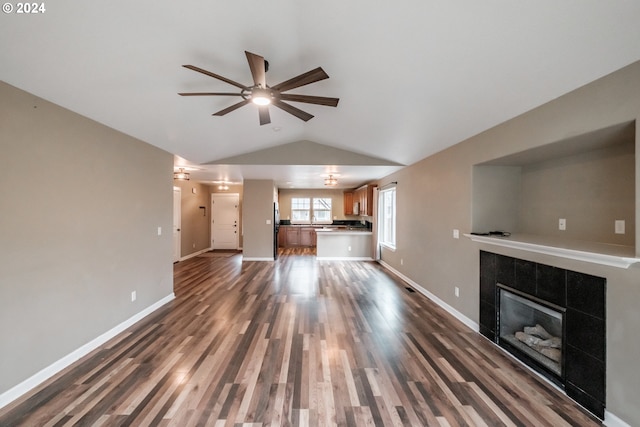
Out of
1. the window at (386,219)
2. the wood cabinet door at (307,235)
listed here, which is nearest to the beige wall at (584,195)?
the window at (386,219)

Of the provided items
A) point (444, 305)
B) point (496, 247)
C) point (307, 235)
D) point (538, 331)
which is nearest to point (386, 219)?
point (444, 305)

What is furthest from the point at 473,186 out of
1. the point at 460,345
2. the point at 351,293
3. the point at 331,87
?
the point at 351,293

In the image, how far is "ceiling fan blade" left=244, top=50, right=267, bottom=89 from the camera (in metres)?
1.57

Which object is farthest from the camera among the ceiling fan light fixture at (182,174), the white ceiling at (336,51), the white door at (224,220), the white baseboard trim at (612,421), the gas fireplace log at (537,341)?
the white door at (224,220)

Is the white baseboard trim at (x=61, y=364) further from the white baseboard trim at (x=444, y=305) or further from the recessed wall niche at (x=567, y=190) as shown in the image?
the recessed wall niche at (x=567, y=190)

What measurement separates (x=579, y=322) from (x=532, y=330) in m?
0.68

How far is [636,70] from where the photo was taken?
150 centimetres

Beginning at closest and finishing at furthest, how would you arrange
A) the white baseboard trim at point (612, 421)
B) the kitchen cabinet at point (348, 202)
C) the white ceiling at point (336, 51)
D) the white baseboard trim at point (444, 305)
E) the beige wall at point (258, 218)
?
1. the white ceiling at point (336, 51)
2. the white baseboard trim at point (612, 421)
3. the white baseboard trim at point (444, 305)
4. the beige wall at point (258, 218)
5. the kitchen cabinet at point (348, 202)

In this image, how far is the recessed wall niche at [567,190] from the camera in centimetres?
196

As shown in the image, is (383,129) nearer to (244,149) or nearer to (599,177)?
(599,177)

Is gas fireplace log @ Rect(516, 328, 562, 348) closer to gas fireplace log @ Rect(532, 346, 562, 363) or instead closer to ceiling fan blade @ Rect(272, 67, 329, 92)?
gas fireplace log @ Rect(532, 346, 562, 363)

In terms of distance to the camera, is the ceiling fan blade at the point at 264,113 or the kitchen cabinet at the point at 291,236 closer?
the ceiling fan blade at the point at 264,113

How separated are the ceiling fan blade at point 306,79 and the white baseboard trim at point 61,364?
10.1 feet

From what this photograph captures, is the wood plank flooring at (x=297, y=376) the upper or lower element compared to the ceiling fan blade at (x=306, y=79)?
lower
